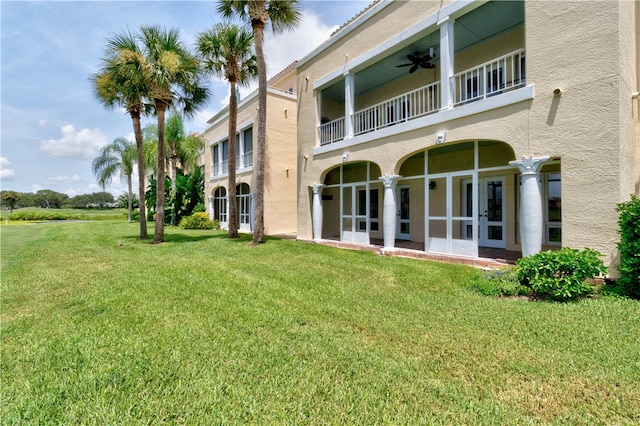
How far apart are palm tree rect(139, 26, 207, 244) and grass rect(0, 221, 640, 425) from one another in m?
8.66

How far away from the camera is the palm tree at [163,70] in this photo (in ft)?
43.4

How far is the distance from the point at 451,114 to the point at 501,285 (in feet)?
16.9

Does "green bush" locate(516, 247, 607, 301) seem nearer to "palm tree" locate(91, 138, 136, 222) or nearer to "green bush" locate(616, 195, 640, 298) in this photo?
"green bush" locate(616, 195, 640, 298)

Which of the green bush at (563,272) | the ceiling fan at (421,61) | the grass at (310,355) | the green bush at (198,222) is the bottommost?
the grass at (310,355)

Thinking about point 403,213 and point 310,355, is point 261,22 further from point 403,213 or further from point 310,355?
point 310,355

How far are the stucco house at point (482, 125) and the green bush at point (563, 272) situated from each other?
116 cm

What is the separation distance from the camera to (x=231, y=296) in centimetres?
611

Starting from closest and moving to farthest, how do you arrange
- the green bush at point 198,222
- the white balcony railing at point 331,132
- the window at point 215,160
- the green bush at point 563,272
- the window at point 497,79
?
the green bush at point 563,272
the window at point 497,79
the white balcony railing at point 331,132
the green bush at point 198,222
the window at point 215,160

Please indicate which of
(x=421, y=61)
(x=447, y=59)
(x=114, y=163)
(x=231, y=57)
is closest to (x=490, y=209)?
(x=447, y=59)

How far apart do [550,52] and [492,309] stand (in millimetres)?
6289

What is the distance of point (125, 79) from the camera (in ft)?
45.5

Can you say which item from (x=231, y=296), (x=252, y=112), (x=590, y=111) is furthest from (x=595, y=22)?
(x=252, y=112)

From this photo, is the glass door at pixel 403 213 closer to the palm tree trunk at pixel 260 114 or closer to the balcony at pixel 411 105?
the balcony at pixel 411 105

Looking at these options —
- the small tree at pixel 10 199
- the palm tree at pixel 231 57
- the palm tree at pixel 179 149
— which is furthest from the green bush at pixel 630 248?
the small tree at pixel 10 199
